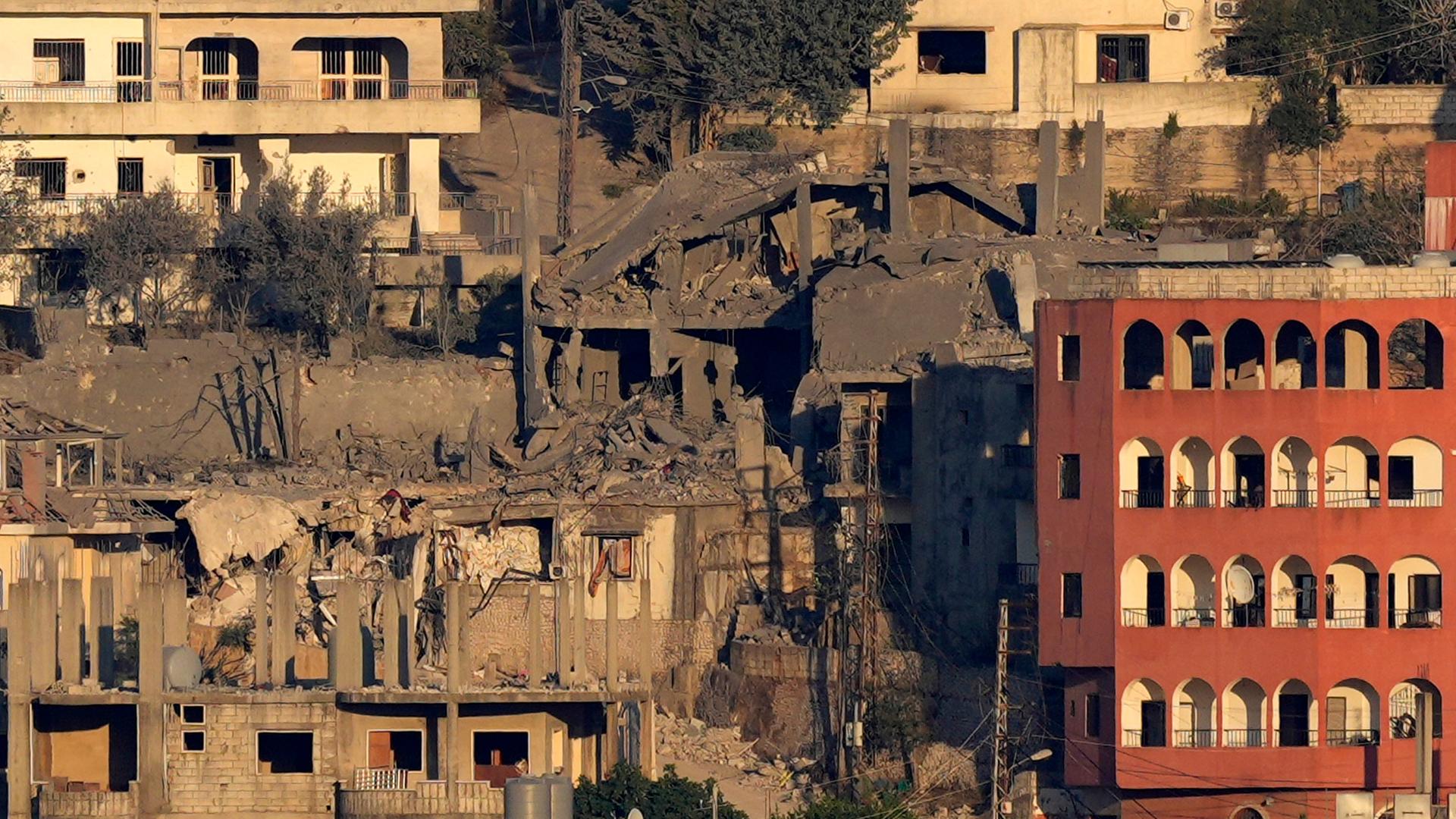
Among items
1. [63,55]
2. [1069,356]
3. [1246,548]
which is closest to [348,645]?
[1069,356]

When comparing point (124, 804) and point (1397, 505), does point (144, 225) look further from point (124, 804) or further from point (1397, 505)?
point (1397, 505)

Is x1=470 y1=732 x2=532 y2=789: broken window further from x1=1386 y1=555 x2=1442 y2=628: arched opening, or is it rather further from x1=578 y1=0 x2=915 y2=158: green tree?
x1=578 y1=0 x2=915 y2=158: green tree

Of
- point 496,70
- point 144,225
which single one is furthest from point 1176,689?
point 496,70

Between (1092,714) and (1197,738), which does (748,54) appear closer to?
(1092,714)

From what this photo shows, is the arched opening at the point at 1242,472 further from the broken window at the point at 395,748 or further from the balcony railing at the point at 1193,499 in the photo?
the broken window at the point at 395,748

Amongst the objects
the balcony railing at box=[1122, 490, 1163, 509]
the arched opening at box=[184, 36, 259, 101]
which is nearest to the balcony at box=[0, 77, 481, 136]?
the arched opening at box=[184, 36, 259, 101]

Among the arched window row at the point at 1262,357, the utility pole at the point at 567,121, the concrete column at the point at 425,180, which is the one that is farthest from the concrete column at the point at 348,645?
the concrete column at the point at 425,180
